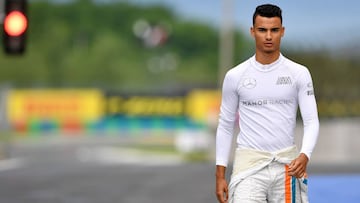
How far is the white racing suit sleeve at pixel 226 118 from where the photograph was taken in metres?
6.00

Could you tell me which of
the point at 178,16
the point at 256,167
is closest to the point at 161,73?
the point at 178,16

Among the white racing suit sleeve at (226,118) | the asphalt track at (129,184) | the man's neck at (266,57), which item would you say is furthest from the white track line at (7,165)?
the man's neck at (266,57)

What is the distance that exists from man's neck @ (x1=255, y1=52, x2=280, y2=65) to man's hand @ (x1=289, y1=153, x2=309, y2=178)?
1.89 feet

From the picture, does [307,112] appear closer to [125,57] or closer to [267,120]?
[267,120]

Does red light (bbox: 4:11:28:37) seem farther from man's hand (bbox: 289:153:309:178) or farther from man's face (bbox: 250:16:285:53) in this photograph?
man's hand (bbox: 289:153:309:178)

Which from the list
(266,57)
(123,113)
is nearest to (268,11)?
(266,57)

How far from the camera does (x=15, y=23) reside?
1545cm

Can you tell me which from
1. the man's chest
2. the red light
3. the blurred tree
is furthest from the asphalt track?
the blurred tree

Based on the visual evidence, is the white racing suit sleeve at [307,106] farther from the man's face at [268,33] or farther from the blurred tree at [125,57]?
the blurred tree at [125,57]

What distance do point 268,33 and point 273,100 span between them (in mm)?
413

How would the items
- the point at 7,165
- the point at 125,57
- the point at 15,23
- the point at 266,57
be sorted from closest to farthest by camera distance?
1. the point at 266,57
2. the point at 15,23
3. the point at 7,165
4. the point at 125,57

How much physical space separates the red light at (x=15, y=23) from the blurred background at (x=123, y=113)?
0.50 feet

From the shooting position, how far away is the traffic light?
15.4 metres

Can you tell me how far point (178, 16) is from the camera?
→ 5221 inches
